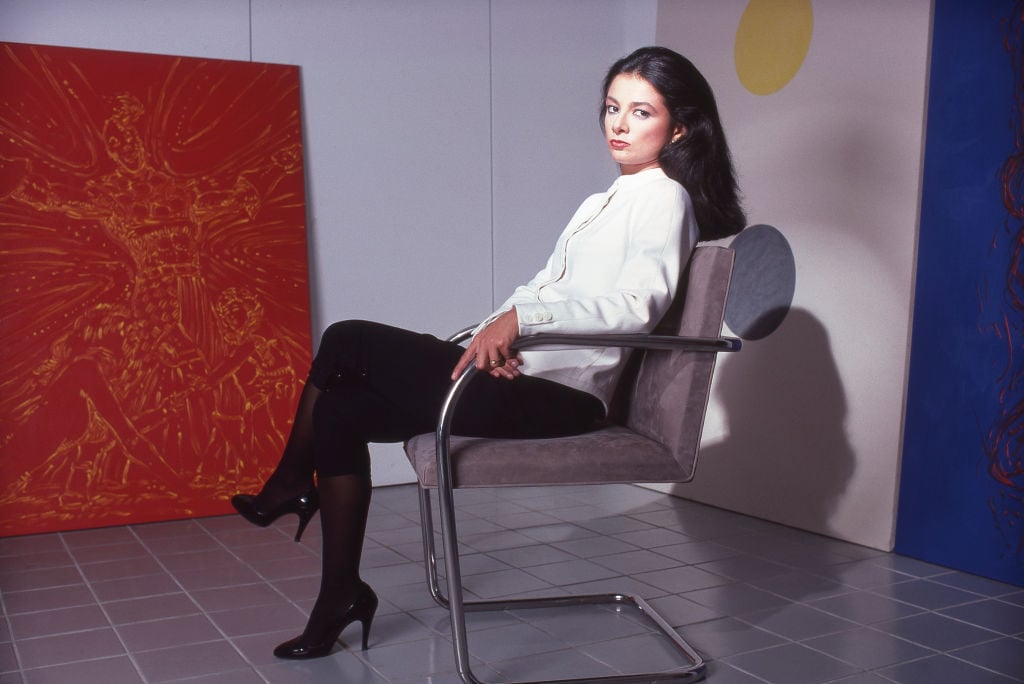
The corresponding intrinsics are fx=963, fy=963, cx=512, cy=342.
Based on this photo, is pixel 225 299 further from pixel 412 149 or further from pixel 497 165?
pixel 497 165

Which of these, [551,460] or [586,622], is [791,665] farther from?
[551,460]

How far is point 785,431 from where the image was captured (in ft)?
10.7

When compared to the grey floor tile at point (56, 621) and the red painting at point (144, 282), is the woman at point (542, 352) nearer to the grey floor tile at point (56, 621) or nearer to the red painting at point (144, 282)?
the grey floor tile at point (56, 621)

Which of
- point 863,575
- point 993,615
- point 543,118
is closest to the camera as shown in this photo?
point 993,615

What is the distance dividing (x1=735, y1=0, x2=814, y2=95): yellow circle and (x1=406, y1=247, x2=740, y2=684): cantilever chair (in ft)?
4.87

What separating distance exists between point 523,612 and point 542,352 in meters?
0.73

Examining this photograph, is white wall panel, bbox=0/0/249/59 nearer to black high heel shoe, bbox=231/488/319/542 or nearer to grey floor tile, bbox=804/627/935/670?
black high heel shoe, bbox=231/488/319/542

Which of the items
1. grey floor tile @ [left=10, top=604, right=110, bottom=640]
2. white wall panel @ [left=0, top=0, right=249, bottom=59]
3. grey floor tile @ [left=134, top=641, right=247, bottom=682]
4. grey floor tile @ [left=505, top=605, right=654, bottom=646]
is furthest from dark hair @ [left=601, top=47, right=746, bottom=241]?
white wall panel @ [left=0, top=0, right=249, bottom=59]

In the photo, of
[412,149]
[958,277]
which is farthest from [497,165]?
[958,277]

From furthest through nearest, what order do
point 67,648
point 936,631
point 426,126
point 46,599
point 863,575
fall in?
point 426,126 → point 863,575 → point 46,599 → point 936,631 → point 67,648

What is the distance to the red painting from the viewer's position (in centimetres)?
316

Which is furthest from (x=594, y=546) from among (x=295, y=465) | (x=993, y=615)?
(x=295, y=465)

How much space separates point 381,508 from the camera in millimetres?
3545

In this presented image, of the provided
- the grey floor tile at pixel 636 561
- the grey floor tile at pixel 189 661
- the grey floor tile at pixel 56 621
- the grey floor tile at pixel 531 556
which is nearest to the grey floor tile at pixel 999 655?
the grey floor tile at pixel 636 561
